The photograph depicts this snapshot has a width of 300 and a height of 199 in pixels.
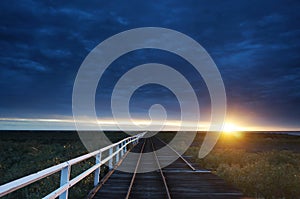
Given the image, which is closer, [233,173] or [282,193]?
[282,193]

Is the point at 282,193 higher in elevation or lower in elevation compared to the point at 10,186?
lower

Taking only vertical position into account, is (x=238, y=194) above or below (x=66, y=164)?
below

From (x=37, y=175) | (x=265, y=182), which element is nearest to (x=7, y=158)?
(x=265, y=182)

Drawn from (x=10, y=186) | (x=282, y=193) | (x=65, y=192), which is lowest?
(x=282, y=193)

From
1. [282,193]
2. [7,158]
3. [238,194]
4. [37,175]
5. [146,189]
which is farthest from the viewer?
[7,158]

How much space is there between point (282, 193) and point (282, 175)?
6.51ft

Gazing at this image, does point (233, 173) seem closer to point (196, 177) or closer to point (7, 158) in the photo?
point (196, 177)

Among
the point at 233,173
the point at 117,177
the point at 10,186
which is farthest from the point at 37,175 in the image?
the point at 233,173

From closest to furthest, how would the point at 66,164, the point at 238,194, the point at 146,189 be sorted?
the point at 66,164, the point at 238,194, the point at 146,189

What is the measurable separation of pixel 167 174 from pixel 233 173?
10.1ft

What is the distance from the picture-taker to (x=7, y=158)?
2519 centimetres

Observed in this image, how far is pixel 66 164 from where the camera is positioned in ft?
18.8

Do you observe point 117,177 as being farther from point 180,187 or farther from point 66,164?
point 66,164

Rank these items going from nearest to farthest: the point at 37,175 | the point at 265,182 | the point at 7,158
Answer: the point at 37,175 → the point at 265,182 → the point at 7,158
